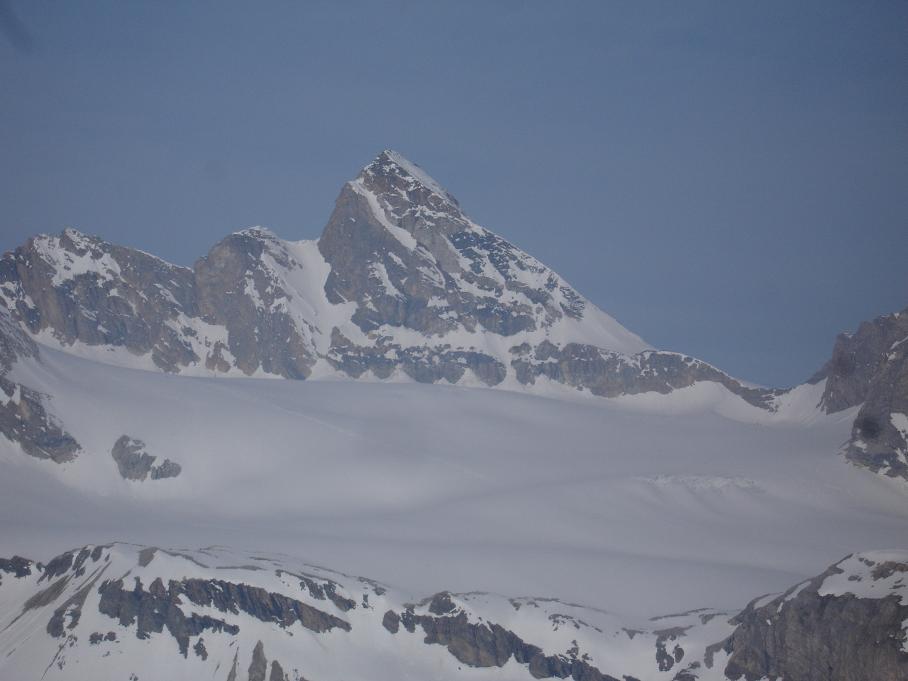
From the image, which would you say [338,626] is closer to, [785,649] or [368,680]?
[368,680]

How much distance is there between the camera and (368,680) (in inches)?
7224

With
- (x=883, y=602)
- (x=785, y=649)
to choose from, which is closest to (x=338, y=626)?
(x=785, y=649)

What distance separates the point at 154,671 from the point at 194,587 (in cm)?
1405

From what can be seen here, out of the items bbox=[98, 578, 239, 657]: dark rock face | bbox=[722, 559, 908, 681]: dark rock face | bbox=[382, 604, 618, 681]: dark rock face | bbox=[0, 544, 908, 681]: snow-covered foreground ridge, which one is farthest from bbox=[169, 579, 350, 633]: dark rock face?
bbox=[722, 559, 908, 681]: dark rock face

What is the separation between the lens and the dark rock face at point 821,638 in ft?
477

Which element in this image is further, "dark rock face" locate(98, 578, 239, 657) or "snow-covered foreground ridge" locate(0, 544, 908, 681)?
"dark rock face" locate(98, 578, 239, 657)

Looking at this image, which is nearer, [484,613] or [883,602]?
[883,602]

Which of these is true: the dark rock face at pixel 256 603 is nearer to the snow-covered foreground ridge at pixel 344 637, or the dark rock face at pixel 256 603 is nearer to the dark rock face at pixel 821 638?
the snow-covered foreground ridge at pixel 344 637

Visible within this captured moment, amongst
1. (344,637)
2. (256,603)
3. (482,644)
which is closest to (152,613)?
(256,603)

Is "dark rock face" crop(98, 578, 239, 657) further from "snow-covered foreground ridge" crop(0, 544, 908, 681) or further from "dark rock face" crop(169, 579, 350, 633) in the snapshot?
"dark rock face" crop(169, 579, 350, 633)

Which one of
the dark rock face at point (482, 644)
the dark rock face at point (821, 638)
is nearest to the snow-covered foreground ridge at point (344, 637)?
the dark rock face at point (482, 644)

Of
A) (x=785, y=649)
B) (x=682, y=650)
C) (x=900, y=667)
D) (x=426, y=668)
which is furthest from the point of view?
(x=426, y=668)

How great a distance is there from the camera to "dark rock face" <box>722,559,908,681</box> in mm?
145250

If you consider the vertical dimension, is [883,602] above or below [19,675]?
above
